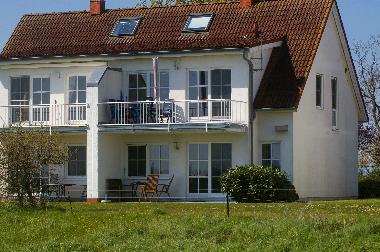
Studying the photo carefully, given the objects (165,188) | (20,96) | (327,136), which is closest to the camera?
(165,188)

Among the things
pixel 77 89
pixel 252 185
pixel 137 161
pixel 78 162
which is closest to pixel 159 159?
pixel 137 161

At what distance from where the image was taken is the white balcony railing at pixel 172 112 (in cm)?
3897

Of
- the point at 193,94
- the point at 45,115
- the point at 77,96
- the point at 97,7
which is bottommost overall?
the point at 45,115

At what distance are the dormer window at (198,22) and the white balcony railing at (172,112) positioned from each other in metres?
3.67

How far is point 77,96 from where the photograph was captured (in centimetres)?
4194

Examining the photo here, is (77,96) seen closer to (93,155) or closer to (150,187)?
(93,155)

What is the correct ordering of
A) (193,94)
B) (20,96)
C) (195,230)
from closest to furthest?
1. (195,230)
2. (193,94)
3. (20,96)

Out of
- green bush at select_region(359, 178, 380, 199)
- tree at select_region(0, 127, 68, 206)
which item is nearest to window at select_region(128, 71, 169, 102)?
tree at select_region(0, 127, 68, 206)

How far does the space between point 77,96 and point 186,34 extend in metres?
4.91

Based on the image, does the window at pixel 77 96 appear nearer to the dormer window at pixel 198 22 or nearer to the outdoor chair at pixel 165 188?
the outdoor chair at pixel 165 188

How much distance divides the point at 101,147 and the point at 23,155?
9169mm

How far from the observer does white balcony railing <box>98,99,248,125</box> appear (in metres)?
39.0

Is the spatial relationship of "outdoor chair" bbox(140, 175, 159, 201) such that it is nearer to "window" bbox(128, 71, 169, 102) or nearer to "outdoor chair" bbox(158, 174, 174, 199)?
"outdoor chair" bbox(158, 174, 174, 199)

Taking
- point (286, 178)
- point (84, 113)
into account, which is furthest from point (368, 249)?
point (84, 113)
